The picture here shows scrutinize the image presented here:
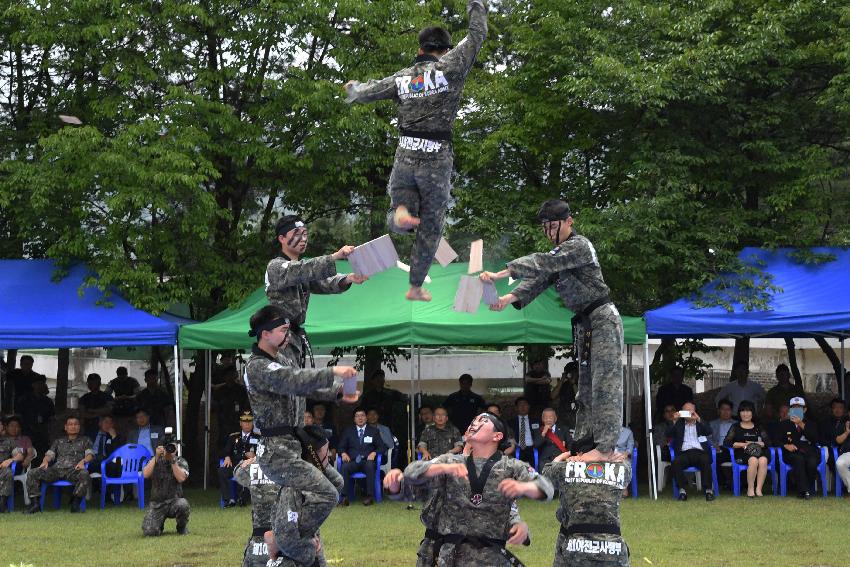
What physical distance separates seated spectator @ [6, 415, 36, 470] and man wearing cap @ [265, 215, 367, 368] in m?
7.57

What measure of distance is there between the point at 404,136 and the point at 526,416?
7.78 m

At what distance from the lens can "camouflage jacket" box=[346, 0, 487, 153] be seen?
6.04 m

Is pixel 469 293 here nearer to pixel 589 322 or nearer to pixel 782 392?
pixel 589 322

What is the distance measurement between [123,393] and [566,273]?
11.1 metres

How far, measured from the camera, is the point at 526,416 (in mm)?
13539

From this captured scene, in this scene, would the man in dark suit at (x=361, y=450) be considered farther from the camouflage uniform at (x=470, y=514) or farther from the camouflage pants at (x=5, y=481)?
the camouflage uniform at (x=470, y=514)

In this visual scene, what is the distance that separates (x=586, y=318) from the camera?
21.0 feet

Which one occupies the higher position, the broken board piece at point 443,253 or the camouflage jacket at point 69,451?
the broken board piece at point 443,253

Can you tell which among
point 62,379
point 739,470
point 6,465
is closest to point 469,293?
point 739,470

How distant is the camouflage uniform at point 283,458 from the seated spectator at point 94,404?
8883 mm

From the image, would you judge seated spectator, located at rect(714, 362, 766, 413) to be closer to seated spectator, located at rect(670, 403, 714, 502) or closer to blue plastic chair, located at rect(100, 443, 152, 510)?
seated spectator, located at rect(670, 403, 714, 502)

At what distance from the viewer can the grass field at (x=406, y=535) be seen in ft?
30.7

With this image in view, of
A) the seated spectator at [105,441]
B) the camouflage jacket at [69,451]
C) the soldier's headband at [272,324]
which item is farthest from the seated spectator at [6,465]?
the soldier's headband at [272,324]

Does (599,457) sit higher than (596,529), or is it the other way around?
(599,457)
